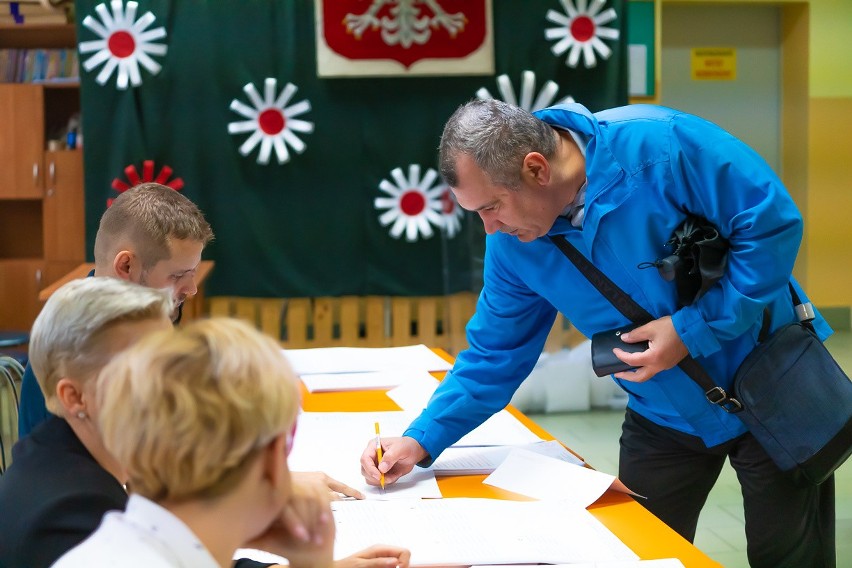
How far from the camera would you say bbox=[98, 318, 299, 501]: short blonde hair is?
89cm

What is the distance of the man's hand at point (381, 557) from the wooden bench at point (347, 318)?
399cm

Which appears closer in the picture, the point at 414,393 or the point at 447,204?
the point at 414,393

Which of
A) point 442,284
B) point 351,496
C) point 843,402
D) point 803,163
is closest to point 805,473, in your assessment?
point 843,402

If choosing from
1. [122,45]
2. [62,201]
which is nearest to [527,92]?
[122,45]

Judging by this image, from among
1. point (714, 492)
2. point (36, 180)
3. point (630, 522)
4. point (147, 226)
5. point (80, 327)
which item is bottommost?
point (714, 492)

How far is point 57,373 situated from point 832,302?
712 cm

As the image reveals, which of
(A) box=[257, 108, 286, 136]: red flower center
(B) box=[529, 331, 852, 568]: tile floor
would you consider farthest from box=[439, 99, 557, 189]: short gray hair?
(A) box=[257, 108, 286, 136]: red flower center

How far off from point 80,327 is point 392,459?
2.54 ft

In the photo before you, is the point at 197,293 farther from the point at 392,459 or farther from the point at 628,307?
the point at 628,307

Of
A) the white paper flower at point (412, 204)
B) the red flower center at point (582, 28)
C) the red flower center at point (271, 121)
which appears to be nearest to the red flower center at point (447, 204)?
the white paper flower at point (412, 204)

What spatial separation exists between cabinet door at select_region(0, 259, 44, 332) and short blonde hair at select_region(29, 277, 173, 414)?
5418 millimetres

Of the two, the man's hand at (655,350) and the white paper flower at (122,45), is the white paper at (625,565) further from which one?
the white paper flower at (122,45)

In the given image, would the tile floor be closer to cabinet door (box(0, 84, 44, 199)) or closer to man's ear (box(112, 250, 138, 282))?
man's ear (box(112, 250, 138, 282))

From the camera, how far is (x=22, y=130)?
6.16 metres
